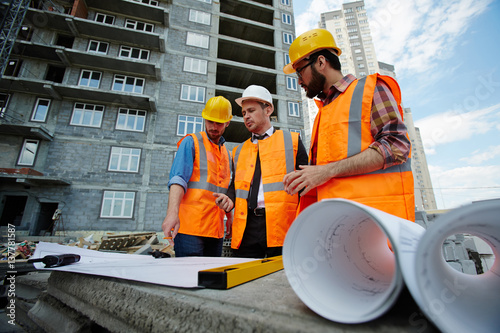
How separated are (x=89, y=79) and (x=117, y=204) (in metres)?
8.35

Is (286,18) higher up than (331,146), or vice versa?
(286,18)

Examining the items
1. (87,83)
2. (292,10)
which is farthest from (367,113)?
(292,10)

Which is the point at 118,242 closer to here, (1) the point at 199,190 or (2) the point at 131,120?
(1) the point at 199,190

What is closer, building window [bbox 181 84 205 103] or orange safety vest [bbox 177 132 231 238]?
orange safety vest [bbox 177 132 231 238]

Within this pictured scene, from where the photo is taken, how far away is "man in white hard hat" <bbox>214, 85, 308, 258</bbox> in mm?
1948

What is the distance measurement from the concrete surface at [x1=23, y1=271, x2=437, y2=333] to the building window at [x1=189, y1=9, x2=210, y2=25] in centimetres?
1947

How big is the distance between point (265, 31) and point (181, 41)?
744 cm

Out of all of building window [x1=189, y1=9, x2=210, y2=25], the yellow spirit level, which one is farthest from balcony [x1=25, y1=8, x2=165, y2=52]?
the yellow spirit level

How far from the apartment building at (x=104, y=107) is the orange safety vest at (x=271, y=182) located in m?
11.2

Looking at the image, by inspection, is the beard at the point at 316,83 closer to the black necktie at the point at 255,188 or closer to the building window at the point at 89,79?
the black necktie at the point at 255,188

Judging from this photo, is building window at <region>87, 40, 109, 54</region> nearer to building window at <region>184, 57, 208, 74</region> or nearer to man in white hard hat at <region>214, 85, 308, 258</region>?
building window at <region>184, 57, 208, 74</region>

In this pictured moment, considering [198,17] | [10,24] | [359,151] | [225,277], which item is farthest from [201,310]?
[10,24]

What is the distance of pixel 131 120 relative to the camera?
44.3ft

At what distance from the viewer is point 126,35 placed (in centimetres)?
1427
